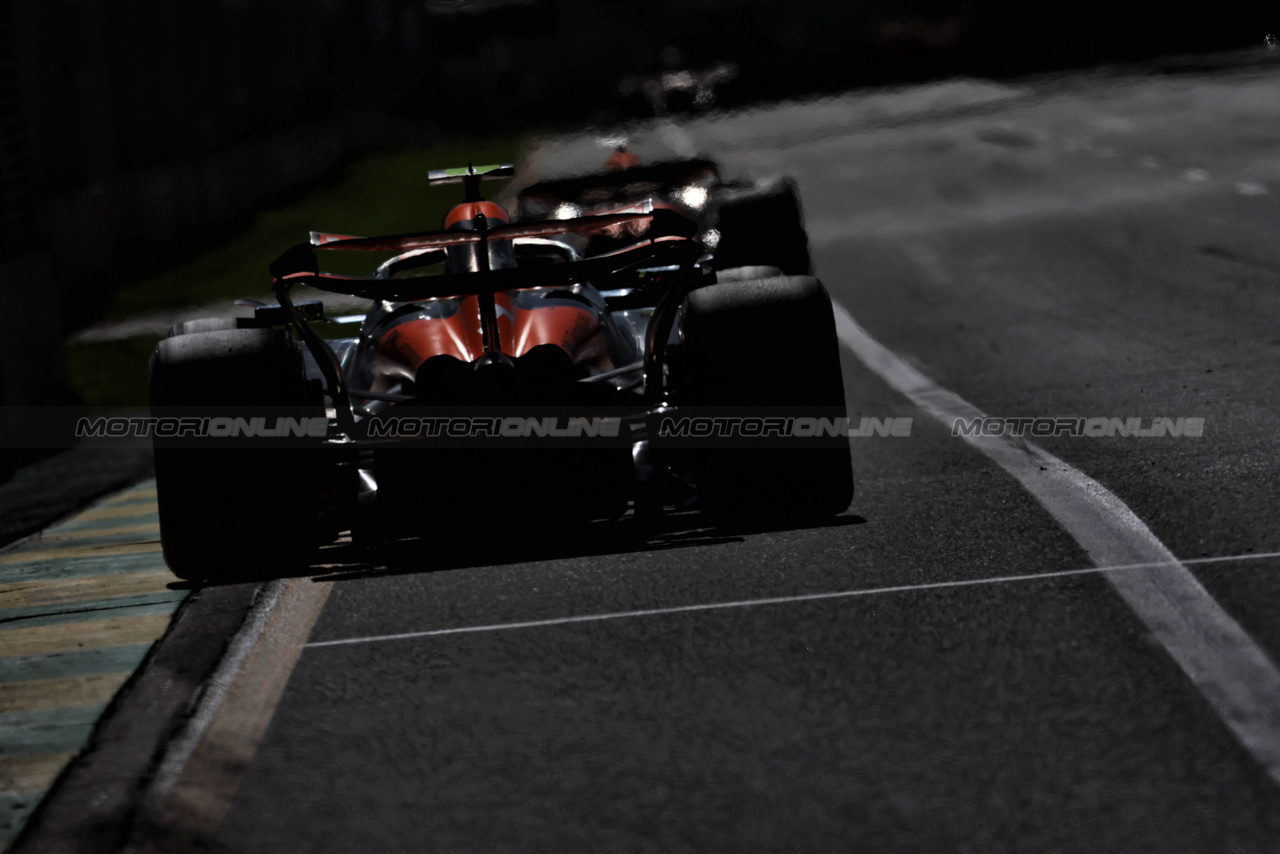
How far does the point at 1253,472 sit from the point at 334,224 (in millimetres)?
22065

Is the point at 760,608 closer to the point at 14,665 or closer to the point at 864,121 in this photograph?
the point at 14,665

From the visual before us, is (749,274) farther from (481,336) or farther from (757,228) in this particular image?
(757,228)

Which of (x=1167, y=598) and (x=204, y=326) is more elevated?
(x=204, y=326)

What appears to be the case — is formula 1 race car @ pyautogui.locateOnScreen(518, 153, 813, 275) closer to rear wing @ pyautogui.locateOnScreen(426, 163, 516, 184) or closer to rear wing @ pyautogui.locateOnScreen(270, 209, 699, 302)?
rear wing @ pyautogui.locateOnScreen(426, 163, 516, 184)

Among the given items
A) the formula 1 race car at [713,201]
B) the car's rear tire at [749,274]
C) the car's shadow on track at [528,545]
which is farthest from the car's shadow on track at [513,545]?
the formula 1 race car at [713,201]

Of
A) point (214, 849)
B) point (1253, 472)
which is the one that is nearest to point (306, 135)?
point (1253, 472)

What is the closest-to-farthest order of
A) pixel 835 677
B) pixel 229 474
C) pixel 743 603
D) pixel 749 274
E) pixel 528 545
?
pixel 835 677
pixel 743 603
pixel 229 474
pixel 528 545
pixel 749 274

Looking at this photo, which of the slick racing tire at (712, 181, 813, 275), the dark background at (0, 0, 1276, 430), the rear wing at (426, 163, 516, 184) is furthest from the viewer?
the dark background at (0, 0, 1276, 430)

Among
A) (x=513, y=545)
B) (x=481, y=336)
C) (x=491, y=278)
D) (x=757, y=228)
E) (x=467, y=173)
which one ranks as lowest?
(x=513, y=545)

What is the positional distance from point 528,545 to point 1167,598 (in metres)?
2.62

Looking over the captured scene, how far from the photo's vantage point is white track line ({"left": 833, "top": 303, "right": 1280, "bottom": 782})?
417 cm

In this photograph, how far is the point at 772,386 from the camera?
666 cm

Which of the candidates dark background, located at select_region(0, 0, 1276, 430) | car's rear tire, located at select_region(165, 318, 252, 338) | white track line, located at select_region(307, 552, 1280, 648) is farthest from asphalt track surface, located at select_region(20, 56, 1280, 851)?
dark background, located at select_region(0, 0, 1276, 430)

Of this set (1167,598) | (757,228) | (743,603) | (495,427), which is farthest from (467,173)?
(1167,598)
